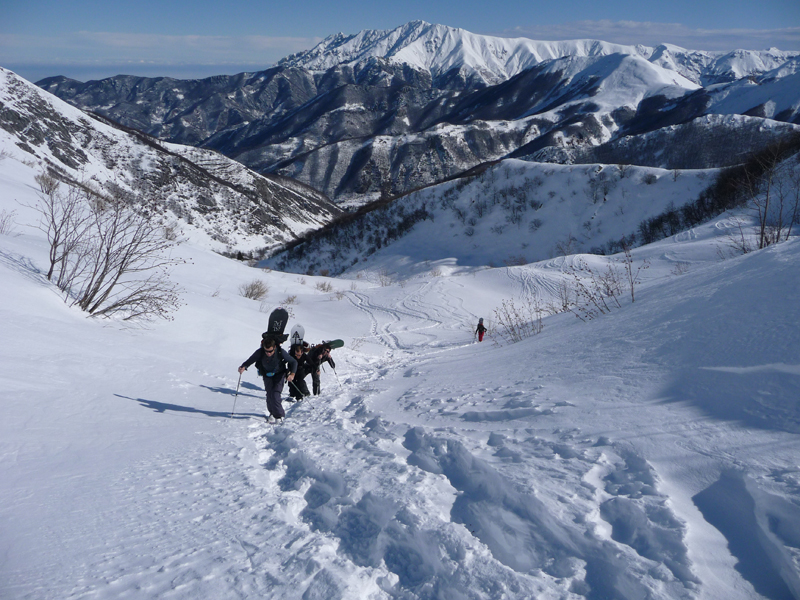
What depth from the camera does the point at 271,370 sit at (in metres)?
5.66

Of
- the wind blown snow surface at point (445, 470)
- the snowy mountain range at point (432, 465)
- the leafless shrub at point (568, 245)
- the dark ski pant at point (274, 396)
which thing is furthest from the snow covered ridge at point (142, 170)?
the wind blown snow surface at point (445, 470)

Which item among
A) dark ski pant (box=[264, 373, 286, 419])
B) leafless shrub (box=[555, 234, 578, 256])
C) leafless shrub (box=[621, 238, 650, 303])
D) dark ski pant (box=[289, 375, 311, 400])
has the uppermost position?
leafless shrub (box=[555, 234, 578, 256])

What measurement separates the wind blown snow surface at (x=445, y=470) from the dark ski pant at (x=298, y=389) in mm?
222

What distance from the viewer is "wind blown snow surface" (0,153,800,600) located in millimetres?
2342

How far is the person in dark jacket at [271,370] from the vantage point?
5.57m

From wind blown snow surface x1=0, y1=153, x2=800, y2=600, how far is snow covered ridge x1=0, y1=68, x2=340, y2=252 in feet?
137

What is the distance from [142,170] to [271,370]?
6513 cm

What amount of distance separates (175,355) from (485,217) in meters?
36.6

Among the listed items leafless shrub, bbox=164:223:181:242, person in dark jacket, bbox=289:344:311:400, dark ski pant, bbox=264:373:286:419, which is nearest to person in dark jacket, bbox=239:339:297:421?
dark ski pant, bbox=264:373:286:419

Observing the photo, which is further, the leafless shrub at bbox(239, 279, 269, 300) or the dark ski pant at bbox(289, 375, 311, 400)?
the leafless shrub at bbox(239, 279, 269, 300)

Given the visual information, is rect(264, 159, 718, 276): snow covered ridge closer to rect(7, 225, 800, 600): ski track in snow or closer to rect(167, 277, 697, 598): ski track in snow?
rect(7, 225, 800, 600): ski track in snow

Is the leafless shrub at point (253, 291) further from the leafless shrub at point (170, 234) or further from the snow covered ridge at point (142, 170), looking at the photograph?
the snow covered ridge at point (142, 170)

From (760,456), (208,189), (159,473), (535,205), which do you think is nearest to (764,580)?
(760,456)

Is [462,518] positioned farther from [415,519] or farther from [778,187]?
[778,187]
